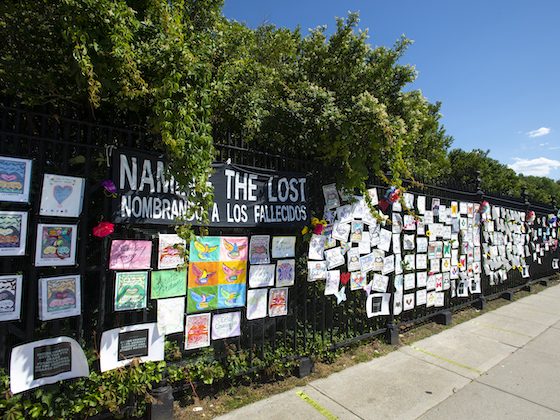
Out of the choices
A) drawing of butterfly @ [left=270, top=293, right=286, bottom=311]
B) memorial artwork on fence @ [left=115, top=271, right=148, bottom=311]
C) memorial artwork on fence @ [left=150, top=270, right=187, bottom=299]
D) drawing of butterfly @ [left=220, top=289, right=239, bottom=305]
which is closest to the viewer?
memorial artwork on fence @ [left=115, top=271, right=148, bottom=311]

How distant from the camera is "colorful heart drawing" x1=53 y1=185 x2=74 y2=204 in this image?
8.87 feet

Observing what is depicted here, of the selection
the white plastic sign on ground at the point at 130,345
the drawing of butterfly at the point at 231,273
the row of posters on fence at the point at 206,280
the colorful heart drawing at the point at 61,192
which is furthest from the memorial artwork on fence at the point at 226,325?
the colorful heart drawing at the point at 61,192

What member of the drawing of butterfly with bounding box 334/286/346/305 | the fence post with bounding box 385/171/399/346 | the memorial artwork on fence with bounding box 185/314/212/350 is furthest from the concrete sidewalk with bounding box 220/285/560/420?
→ the drawing of butterfly with bounding box 334/286/346/305

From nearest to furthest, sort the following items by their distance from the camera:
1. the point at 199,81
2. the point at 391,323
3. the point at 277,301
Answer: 1. the point at 199,81
2. the point at 277,301
3. the point at 391,323

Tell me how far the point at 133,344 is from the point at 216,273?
963mm

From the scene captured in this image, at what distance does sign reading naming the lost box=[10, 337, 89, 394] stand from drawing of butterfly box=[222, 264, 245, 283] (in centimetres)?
141

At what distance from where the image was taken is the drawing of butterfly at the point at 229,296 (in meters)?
3.67

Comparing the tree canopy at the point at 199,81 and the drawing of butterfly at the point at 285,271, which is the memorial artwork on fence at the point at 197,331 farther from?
the tree canopy at the point at 199,81

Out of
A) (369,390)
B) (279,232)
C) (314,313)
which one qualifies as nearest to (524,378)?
(369,390)

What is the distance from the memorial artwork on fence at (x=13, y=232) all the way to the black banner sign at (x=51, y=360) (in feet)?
2.45

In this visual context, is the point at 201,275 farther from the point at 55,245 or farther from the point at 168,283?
the point at 55,245

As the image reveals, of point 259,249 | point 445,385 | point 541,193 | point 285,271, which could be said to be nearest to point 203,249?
point 259,249

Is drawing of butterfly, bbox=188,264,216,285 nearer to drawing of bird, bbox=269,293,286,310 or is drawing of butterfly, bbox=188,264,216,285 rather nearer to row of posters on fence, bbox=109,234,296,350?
row of posters on fence, bbox=109,234,296,350

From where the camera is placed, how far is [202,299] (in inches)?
138
